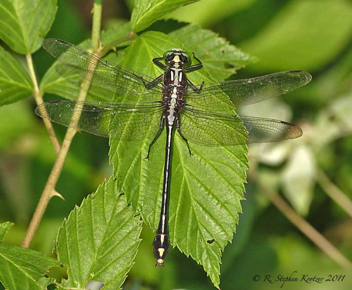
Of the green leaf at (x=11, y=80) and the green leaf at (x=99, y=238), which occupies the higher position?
the green leaf at (x=11, y=80)

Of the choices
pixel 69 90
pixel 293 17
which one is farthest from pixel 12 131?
pixel 293 17

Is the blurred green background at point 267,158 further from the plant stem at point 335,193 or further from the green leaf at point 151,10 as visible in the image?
the green leaf at point 151,10

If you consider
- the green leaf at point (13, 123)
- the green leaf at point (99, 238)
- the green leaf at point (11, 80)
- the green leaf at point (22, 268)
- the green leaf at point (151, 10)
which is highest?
the green leaf at point (13, 123)

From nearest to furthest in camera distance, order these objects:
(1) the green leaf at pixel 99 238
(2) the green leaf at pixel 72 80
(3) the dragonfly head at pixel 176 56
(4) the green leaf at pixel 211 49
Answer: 1. (1) the green leaf at pixel 99 238
2. (3) the dragonfly head at pixel 176 56
3. (2) the green leaf at pixel 72 80
4. (4) the green leaf at pixel 211 49

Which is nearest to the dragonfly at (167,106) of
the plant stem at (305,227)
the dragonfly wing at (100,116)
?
the dragonfly wing at (100,116)

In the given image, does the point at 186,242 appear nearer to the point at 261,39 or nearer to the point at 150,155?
the point at 150,155

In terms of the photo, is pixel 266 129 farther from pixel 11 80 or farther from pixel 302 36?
pixel 302 36

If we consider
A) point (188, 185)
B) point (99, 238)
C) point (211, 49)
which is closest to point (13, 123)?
point (211, 49)
